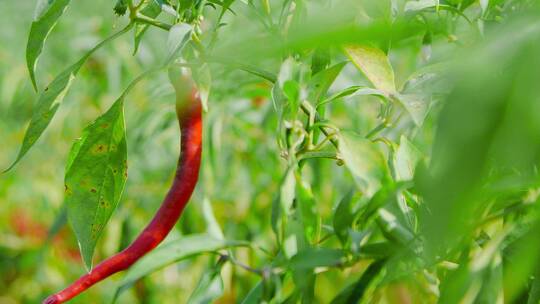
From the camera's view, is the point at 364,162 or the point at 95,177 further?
the point at 95,177

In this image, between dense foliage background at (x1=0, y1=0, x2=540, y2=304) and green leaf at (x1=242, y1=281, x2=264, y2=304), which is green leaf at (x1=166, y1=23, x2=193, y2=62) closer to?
dense foliage background at (x1=0, y1=0, x2=540, y2=304)

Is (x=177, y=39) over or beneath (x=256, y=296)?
over

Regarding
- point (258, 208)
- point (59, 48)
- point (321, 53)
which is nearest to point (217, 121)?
point (258, 208)

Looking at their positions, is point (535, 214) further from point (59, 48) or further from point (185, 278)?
point (59, 48)

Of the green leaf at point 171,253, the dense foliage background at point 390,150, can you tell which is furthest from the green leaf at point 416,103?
the green leaf at point 171,253

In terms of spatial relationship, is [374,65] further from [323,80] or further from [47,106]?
[47,106]

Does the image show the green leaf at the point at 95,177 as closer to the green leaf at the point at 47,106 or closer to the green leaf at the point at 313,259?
the green leaf at the point at 47,106

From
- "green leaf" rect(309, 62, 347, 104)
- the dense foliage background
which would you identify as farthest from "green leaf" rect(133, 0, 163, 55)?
Result: "green leaf" rect(309, 62, 347, 104)

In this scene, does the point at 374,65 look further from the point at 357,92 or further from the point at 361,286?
the point at 361,286

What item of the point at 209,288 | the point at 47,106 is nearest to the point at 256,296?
the point at 209,288
